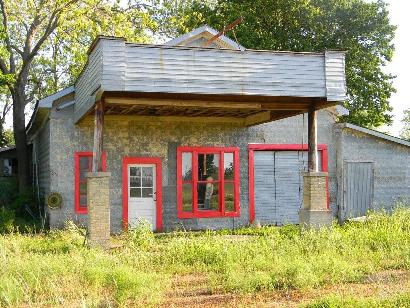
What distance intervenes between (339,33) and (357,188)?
13505 millimetres

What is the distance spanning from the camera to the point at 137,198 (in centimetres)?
1733

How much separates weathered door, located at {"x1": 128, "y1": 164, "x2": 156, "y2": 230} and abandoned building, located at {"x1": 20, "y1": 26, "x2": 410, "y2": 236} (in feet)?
0.11

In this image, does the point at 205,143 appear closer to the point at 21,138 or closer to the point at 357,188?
the point at 357,188

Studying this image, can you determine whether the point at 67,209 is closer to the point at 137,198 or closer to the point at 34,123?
the point at 137,198

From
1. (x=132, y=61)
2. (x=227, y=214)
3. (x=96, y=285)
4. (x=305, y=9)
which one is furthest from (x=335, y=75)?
(x=305, y=9)

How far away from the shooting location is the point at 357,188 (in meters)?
19.7

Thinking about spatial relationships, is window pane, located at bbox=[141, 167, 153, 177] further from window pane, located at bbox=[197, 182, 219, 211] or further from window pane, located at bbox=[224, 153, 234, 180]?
window pane, located at bbox=[224, 153, 234, 180]

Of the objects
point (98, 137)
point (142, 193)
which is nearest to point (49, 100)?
point (142, 193)

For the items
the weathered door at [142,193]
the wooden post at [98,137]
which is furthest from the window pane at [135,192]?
the wooden post at [98,137]

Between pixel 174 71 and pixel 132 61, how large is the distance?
0.94 m

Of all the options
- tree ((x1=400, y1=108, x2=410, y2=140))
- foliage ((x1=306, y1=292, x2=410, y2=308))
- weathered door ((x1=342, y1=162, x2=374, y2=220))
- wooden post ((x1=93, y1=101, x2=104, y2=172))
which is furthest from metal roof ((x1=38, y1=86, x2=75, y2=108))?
tree ((x1=400, y1=108, x2=410, y2=140))

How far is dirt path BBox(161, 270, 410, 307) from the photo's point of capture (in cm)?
777

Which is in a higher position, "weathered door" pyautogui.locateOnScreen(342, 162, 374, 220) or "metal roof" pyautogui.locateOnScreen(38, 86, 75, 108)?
Answer: "metal roof" pyautogui.locateOnScreen(38, 86, 75, 108)

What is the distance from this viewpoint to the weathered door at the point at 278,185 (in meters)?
18.6
